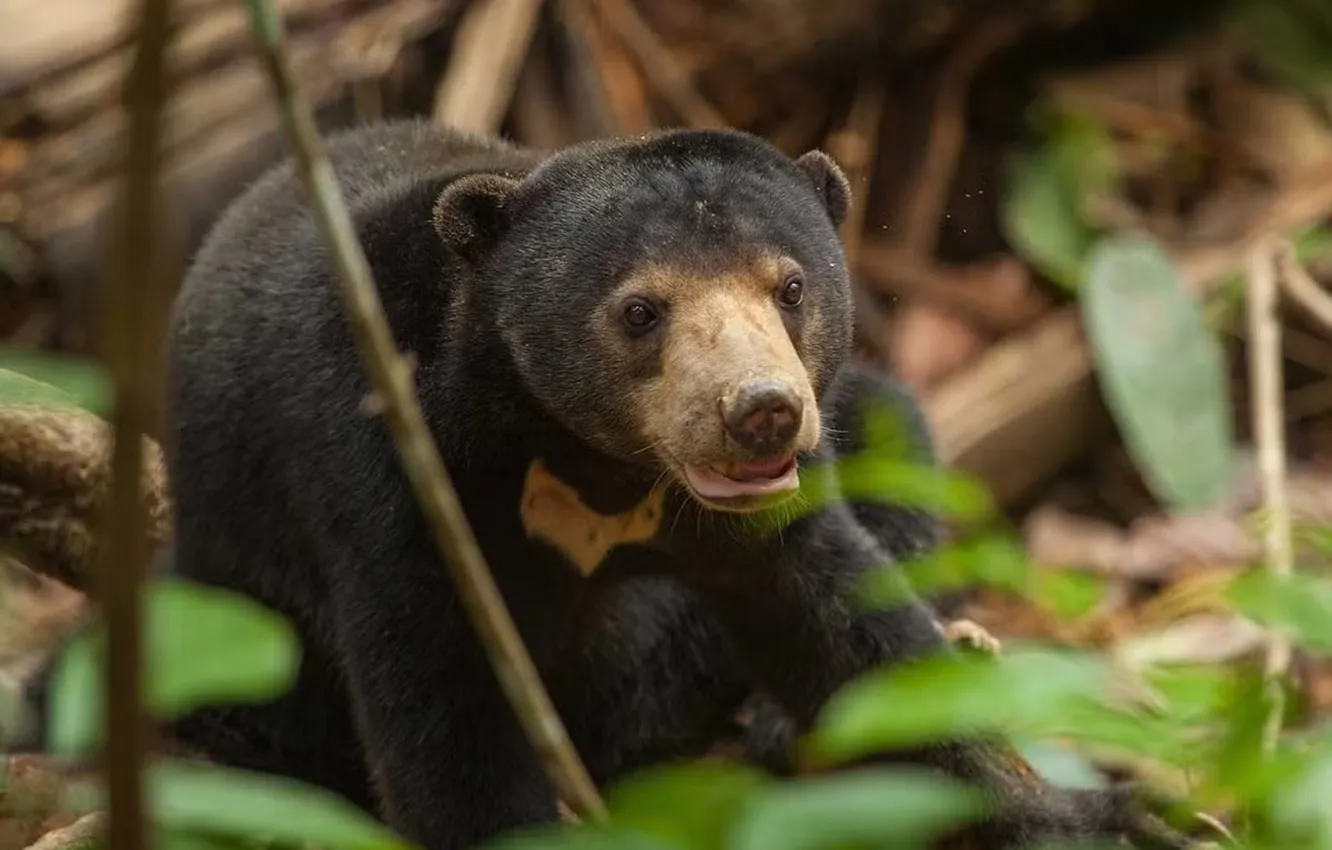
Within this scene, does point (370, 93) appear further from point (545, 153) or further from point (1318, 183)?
point (1318, 183)

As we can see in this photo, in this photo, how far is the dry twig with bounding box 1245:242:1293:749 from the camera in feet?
14.8

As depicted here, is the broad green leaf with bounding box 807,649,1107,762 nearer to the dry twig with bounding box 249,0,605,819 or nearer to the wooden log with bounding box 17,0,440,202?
the dry twig with bounding box 249,0,605,819

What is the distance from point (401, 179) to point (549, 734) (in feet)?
8.24

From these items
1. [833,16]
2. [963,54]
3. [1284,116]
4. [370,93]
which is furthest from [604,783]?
[1284,116]

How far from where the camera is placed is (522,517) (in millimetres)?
4066

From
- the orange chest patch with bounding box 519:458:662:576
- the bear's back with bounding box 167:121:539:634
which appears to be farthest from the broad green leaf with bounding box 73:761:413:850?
the orange chest patch with bounding box 519:458:662:576

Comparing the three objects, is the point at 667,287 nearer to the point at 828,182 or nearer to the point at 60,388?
the point at 828,182

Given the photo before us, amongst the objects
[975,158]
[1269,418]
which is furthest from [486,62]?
[1269,418]

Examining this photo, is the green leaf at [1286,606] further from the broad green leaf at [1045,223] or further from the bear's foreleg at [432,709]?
the broad green leaf at [1045,223]

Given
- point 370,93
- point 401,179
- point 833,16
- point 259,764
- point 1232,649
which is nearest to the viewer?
point 401,179

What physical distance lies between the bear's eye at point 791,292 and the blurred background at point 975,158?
1.75 m

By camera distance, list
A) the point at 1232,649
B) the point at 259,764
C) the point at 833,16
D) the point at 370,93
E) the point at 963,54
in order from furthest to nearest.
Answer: the point at 963,54
the point at 833,16
the point at 370,93
the point at 1232,649
the point at 259,764

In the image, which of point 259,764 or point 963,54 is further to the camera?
point 963,54

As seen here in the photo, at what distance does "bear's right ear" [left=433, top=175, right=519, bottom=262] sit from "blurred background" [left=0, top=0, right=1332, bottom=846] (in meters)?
1.94
